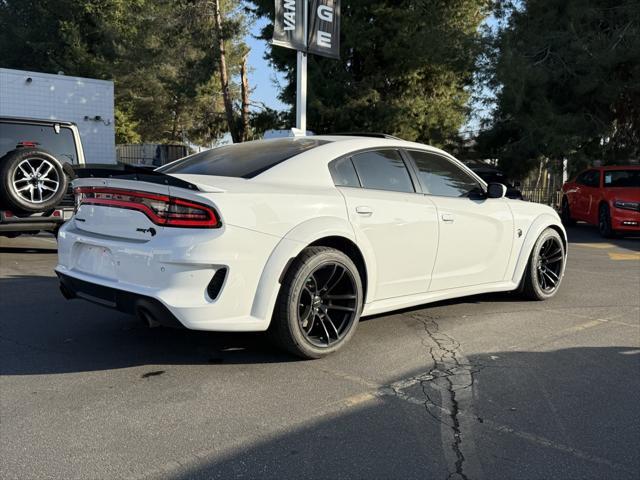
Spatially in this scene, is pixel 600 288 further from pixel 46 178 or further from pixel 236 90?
pixel 236 90

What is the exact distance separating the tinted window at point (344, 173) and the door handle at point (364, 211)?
0.24 metres

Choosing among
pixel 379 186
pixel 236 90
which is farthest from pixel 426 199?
pixel 236 90

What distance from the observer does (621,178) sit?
13.9 meters

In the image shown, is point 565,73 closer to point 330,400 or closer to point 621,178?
point 621,178

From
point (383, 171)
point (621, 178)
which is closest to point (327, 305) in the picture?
point (383, 171)

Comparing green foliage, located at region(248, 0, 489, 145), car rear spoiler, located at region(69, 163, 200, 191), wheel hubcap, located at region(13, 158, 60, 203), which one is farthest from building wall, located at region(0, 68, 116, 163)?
car rear spoiler, located at region(69, 163, 200, 191)

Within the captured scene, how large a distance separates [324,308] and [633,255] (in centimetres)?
803

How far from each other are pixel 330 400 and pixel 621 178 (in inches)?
489

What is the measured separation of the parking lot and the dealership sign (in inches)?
353

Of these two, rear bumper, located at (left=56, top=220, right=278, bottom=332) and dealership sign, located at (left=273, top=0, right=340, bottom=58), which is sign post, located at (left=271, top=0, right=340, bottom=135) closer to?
dealership sign, located at (left=273, top=0, right=340, bottom=58)

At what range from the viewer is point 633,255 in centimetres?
1055

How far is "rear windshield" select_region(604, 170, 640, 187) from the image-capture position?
13.7m

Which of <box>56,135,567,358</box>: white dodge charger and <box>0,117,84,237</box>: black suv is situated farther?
<box>0,117,84,237</box>: black suv

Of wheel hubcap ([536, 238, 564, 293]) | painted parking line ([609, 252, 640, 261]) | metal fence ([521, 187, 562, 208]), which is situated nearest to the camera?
wheel hubcap ([536, 238, 564, 293])
